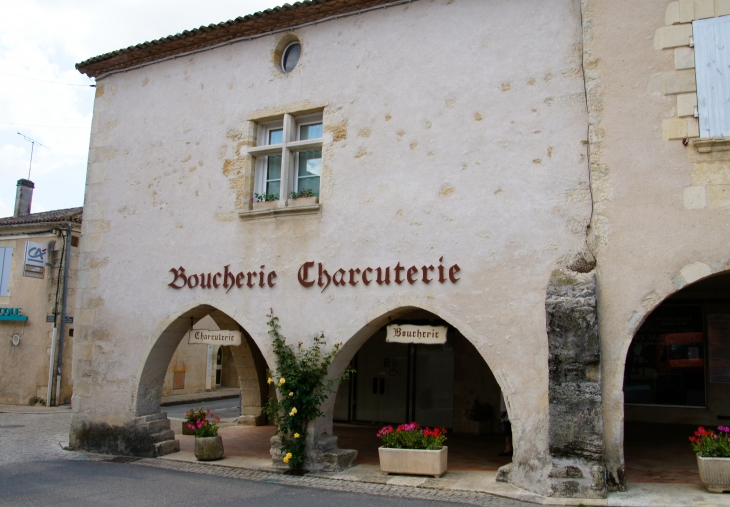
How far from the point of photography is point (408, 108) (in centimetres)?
777

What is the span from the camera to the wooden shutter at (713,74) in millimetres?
6254

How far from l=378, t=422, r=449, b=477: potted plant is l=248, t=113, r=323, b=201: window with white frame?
3.26m

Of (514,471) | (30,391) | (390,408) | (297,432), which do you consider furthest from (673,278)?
(30,391)

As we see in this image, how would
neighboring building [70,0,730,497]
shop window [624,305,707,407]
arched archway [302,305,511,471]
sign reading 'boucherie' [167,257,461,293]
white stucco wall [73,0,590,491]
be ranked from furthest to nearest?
1. arched archway [302,305,511,471]
2. shop window [624,305,707,407]
3. sign reading 'boucherie' [167,257,461,293]
4. white stucco wall [73,0,590,491]
5. neighboring building [70,0,730,497]

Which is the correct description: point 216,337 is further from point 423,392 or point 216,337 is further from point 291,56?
point 423,392

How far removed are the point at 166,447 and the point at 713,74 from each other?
810cm

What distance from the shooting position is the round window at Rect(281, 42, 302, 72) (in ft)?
28.9

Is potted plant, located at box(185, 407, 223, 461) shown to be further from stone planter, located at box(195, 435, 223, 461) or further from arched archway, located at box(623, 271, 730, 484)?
arched archway, located at box(623, 271, 730, 484)

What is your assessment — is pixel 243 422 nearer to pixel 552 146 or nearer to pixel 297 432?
pixel 297 432

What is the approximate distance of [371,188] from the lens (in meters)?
7.81

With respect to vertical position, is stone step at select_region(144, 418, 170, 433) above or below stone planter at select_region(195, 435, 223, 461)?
above

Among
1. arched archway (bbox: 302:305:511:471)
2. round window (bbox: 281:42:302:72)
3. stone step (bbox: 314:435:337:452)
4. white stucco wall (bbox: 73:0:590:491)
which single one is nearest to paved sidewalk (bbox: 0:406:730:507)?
stone step (bbox: 314:435:337:452)

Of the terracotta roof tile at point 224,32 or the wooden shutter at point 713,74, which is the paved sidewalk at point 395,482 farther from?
the terracotta roof tile at point 224,32

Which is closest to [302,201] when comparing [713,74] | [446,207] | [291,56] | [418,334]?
[446,207]
